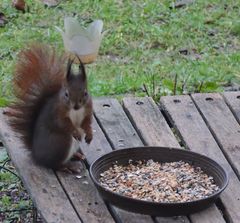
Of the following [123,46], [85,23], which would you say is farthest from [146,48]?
[85,23]

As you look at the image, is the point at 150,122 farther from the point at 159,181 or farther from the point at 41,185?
the point at 41,185

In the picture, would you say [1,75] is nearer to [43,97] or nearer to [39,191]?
[43,97]

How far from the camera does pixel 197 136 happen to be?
307cm

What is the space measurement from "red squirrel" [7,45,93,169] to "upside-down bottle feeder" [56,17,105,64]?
5.79 feet

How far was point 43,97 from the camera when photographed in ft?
9.80

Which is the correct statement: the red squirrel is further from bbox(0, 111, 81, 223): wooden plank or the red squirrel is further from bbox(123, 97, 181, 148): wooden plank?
bbox(123, 97, 181, 148): wooden plank

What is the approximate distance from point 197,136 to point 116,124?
31 centimetres

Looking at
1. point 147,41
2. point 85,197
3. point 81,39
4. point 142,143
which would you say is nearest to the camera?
point 85,197

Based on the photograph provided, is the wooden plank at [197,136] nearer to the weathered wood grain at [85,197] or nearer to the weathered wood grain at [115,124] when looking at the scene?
the weathered wood grain at [115,124]

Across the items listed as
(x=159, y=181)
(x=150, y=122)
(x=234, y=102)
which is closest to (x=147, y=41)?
(x=234, y=102)

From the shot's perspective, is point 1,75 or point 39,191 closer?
point 39,191

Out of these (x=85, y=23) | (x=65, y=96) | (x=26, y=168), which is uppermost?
(x=65, y=96)

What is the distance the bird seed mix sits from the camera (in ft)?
8.68

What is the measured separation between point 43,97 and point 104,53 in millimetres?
2260
